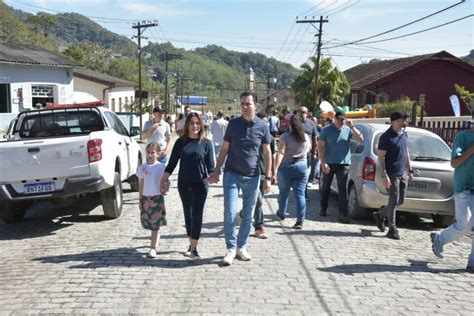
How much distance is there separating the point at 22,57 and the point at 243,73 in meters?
132

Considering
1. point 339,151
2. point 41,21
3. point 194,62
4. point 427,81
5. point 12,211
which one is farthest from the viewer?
point 194,62

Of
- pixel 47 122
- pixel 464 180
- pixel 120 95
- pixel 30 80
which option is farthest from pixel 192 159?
pixel 120 95

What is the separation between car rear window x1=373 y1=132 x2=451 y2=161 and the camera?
27.8ft

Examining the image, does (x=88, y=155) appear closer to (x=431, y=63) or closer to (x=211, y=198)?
(x=211, y=198)

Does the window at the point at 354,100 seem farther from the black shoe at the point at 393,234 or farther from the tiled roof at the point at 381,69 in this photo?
the black shoe at the point at 393,234

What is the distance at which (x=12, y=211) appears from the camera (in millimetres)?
8617

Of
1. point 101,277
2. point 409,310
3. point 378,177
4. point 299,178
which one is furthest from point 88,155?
point 409,310

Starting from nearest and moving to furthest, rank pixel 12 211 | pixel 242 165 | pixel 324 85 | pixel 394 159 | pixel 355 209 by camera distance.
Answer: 1. pixel 242 165
2. pixel 394 159
3. pixel 12 211
4. pixel 355 209
5. pixel 324 85

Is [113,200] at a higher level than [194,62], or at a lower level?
lower

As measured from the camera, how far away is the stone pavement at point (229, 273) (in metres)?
4.84

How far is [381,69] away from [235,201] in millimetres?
41605

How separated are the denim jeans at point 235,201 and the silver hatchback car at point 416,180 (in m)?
2.90

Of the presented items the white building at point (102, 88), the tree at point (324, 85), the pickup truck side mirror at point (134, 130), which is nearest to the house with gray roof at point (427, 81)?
the tree at point (324, 85)

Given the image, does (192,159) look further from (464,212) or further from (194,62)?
(194,62)
